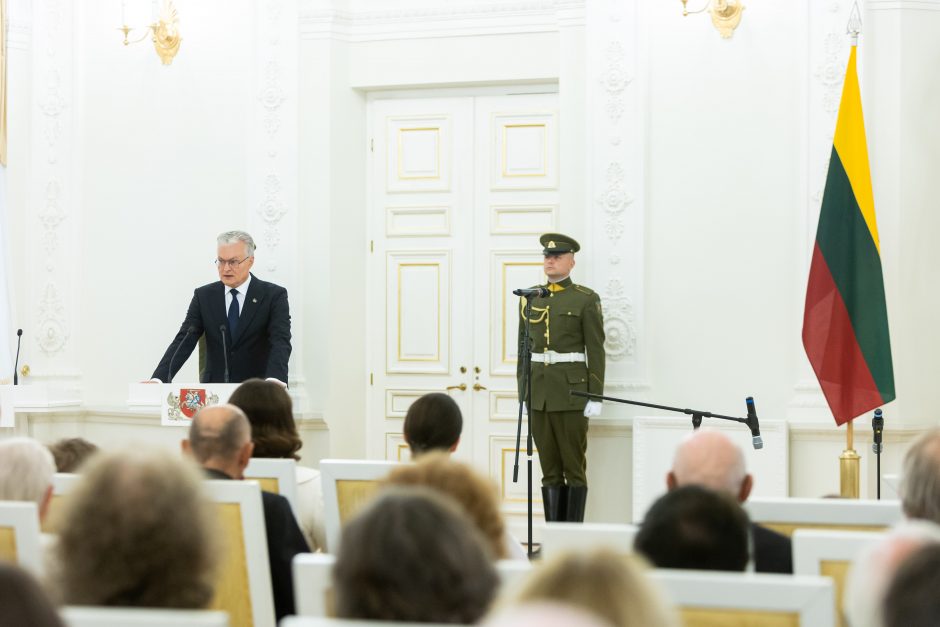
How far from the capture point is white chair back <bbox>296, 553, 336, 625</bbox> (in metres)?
2.13

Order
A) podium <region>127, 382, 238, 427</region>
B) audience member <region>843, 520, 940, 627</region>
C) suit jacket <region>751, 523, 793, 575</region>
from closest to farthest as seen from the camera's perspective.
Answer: audience member <region>843, 520, 940, 627</region> < suit jacket <region>751, 523, 793, 575</region> < podium <region>127, 382, 238, 427</region>

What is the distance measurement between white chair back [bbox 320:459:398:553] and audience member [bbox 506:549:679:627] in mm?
2384

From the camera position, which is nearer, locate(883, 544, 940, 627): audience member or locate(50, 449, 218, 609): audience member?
locate(883, 544, 940, 627): audience member

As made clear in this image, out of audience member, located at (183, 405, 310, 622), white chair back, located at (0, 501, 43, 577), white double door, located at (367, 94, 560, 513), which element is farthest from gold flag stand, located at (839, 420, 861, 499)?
white chair back, located at (0, 501, 43, 577)

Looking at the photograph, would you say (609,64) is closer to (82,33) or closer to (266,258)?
(266,258)

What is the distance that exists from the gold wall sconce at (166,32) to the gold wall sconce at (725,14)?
124 inches

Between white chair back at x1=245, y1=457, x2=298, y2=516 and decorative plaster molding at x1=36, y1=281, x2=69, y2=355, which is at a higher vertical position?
decorative plaster molding at x1=36, y1=281, x2=69, y2=355

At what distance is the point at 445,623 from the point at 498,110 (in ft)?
20.0

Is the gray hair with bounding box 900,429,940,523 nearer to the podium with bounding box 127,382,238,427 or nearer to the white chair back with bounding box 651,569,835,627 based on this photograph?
the white chair back with bounding box 651,569,835,627

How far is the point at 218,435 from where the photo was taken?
3453 mm

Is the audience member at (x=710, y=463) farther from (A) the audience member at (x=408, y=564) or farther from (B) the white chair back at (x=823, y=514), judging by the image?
(A) the audience member at (x=408, y=564)

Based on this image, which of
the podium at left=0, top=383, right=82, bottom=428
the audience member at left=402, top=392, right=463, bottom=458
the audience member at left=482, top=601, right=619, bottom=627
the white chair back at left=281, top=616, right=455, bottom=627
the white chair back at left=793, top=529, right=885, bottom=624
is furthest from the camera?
the podium at left=0, top=383, right=82, bottom=428

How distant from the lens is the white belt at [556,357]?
6953mm

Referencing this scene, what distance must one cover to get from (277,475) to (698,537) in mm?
1873
